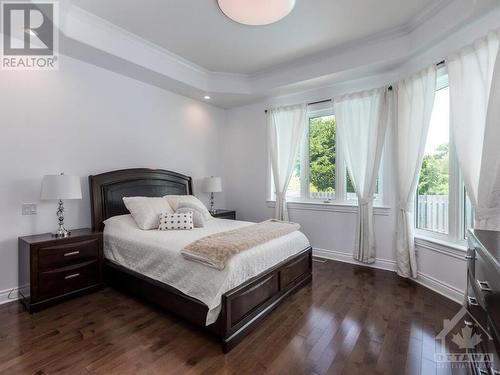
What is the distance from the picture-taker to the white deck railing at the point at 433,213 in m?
2.90

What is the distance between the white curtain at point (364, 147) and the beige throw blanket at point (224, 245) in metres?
1.50

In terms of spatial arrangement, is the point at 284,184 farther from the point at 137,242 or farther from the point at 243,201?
the point at 137,242

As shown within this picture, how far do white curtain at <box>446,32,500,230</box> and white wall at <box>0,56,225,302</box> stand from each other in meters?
3.74

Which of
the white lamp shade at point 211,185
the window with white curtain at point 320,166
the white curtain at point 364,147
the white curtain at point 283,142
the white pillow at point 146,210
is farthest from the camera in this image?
the white lamp shade at point 211,185

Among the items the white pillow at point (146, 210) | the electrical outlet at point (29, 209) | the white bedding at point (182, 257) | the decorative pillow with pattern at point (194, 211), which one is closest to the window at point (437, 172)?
the white bedding at point (182, 257)

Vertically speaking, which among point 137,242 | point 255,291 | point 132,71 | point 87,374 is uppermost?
point 132,71

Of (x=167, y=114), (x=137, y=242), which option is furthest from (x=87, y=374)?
(x=167, y=114)

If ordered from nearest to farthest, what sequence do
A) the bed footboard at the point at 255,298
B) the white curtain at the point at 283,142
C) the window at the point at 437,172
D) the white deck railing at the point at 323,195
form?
1. the bed footboard at the point at 255,298
2. the window at the point at 437,172
3. the white deck railing at the point at 323,195
4. the white curtain at the point at 283,142

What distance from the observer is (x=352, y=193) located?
151 inches

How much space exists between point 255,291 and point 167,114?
10.4 feet

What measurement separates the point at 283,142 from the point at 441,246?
104 inches


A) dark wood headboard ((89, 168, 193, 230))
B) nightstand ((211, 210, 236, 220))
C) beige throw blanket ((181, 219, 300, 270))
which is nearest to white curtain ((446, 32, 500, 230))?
beige throw blanket ((181, 219, 300, 270))

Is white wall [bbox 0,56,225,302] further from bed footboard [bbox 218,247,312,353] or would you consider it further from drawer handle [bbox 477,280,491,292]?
drawer handle [bbox 477,280,491,292]

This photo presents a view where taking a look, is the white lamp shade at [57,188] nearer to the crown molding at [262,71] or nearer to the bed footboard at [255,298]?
the crown molding at [262,71]
